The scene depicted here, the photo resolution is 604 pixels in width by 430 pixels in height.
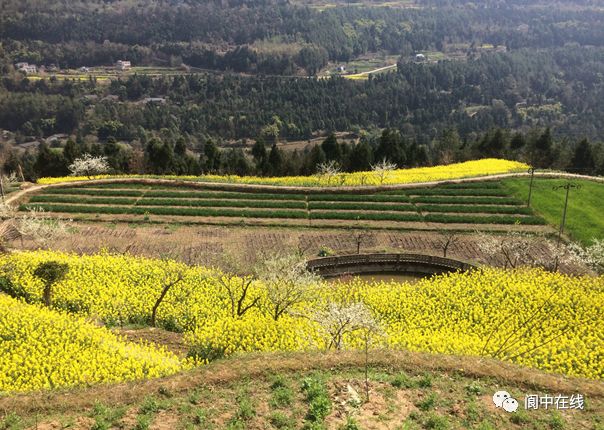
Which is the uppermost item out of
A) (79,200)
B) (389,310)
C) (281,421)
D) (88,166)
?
(281,421)

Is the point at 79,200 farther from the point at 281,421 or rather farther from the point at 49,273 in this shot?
the point at 281,421

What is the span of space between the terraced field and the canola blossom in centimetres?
1444

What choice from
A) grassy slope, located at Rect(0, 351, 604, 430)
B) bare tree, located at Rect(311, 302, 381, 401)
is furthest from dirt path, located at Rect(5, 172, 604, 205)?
grassy slope, located at Rect(0, 351, 604, 430)

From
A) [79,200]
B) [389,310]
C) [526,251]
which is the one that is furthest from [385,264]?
[79,200]

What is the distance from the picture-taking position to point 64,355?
23.4 meters

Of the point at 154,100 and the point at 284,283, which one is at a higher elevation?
the point at 284,283

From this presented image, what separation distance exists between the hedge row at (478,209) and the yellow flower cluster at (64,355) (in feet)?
120

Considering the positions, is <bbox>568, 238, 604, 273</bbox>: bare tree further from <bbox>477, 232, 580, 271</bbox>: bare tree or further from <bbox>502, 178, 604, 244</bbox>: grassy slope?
<bbox>502, 178, 604, 244</bbox>: grassy slope

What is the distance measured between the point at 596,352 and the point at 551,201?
32973mm

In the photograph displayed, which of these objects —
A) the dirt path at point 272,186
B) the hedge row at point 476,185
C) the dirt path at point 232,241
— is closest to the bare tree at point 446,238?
the dirt path at point 232,241

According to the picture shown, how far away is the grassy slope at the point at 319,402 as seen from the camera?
17172 millimetres

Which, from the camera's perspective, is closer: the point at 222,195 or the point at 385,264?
the point at 385,264

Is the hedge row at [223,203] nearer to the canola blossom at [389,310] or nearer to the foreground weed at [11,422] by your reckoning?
the canola blossom at [389,310]

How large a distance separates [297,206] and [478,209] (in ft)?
63.2
